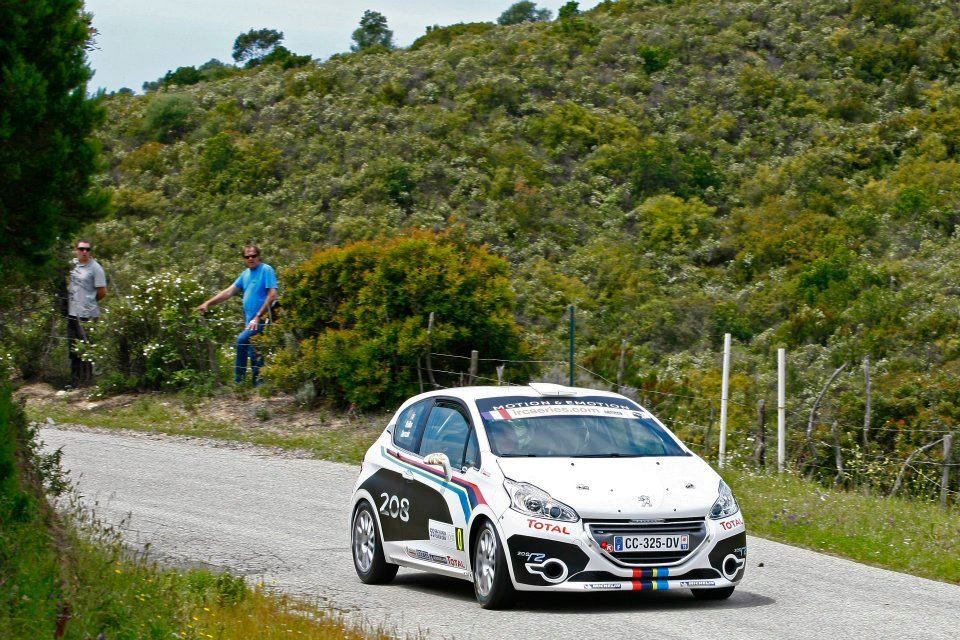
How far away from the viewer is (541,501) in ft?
32.2

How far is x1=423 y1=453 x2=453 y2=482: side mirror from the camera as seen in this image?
10848mm

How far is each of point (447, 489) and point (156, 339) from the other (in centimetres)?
1411

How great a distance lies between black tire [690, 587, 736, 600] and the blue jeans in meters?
13.4

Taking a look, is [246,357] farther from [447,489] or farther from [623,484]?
[623,484]

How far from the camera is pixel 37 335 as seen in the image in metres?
24.5

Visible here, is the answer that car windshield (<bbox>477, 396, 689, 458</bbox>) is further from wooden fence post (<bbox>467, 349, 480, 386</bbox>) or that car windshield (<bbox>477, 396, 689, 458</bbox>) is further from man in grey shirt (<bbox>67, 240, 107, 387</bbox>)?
man in grey shirt (<bbox>67, 240, 107, 387</bbox>)

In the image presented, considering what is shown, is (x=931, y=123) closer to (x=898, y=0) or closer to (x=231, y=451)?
(x=898, y=0)

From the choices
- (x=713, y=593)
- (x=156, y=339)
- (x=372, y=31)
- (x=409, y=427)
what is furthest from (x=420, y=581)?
(x=372, y=31)

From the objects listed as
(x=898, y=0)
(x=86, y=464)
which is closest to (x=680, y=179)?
(x=898, y=0)

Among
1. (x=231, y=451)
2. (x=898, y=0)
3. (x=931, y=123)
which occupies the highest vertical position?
(x=898, y=0)

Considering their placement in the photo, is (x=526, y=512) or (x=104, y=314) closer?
(x=526, y=512)

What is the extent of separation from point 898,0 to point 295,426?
160 feet

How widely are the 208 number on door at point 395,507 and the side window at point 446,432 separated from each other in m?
0.43

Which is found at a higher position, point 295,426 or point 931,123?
point 931,123
